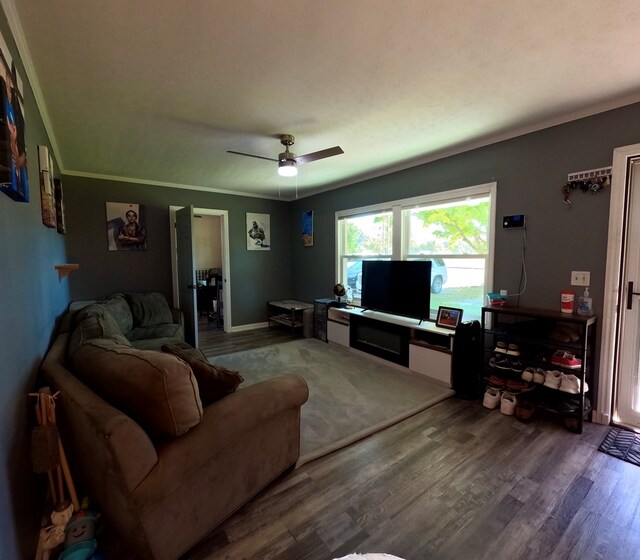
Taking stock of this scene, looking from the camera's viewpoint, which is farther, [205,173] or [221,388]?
[205,173]

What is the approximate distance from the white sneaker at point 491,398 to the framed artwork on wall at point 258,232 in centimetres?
435

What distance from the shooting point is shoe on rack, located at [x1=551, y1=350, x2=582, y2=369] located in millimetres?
2369

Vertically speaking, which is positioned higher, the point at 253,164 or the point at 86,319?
the point at 253,164

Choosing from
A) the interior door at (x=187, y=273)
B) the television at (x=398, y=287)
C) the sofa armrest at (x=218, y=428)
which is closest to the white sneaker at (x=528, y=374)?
the television at (x=398, y=287)

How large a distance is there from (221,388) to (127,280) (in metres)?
3.84

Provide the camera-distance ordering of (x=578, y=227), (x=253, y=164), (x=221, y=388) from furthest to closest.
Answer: (x=253, y=164), (x=578, y=227), (x=221, y=388)

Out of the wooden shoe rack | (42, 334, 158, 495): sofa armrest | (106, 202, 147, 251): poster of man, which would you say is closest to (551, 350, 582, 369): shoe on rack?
the wooden shoe rack

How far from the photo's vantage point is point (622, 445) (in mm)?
2152

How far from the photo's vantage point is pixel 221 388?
5.11 ft

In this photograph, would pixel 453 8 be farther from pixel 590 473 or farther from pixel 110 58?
pixel 590 473

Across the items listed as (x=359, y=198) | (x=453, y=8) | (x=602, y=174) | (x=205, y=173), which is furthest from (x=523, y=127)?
(x=205, y=173)

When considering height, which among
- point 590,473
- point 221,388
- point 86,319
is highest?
point 86,319

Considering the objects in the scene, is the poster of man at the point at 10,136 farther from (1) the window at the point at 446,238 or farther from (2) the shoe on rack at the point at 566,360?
(2) the shoe on rack at the point at 566,360

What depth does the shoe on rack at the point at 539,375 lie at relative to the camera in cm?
251
